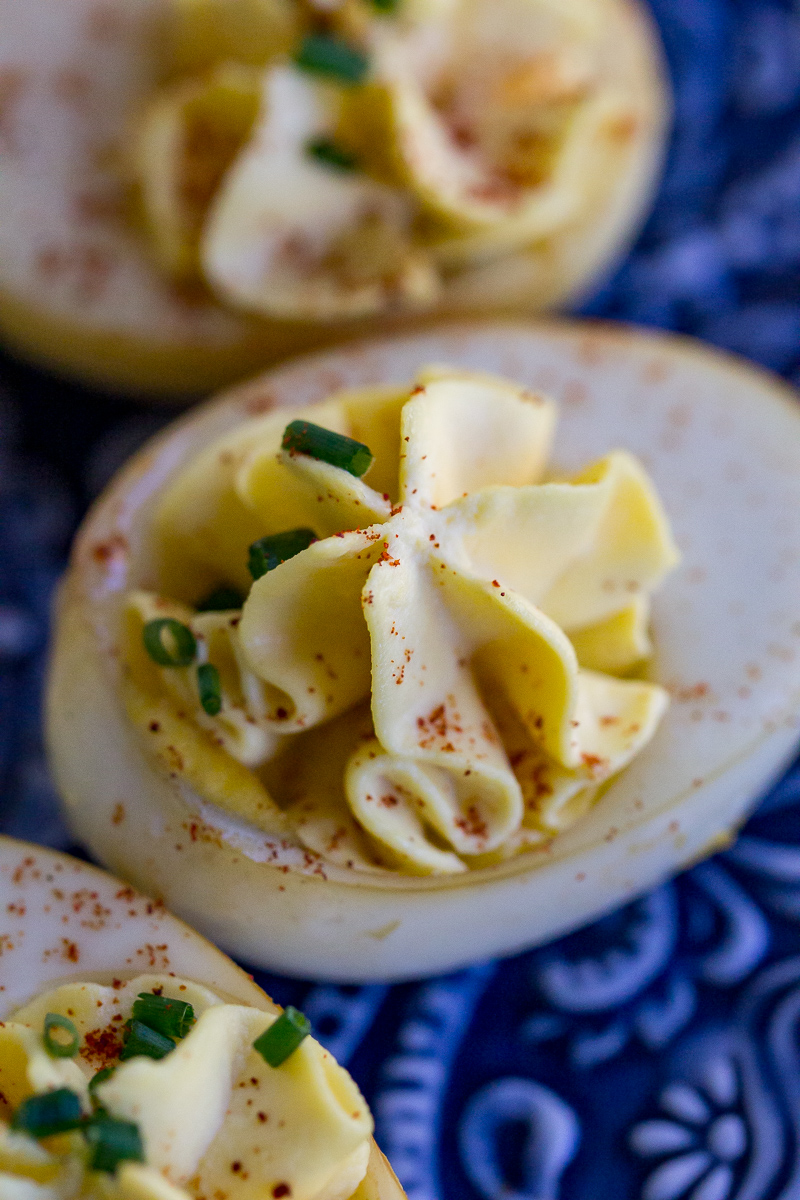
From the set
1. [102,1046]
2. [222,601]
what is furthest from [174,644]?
[102,1046]

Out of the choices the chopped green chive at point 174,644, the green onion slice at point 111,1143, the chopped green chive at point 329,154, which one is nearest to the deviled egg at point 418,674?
the chopped green chive at point 174,644

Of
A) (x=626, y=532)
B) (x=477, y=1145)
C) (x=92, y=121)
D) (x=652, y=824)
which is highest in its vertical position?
(x=92, y=121)

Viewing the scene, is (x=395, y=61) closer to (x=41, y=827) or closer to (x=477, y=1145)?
(x=41, y=827)

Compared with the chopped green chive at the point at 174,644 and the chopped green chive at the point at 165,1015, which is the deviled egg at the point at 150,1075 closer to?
the chopped green chive at the point at 165,1015

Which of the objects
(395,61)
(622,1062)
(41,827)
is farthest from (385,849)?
(395,61)

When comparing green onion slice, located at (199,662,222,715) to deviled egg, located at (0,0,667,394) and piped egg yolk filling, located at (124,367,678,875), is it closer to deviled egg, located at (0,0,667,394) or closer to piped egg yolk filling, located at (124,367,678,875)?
piped egg yolk filling, located at (124,367,678,875)

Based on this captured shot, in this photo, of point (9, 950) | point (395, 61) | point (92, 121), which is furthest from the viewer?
point (92, 121)

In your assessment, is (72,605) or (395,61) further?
(395,61)

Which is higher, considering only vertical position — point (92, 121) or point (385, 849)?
point (92, 121)
